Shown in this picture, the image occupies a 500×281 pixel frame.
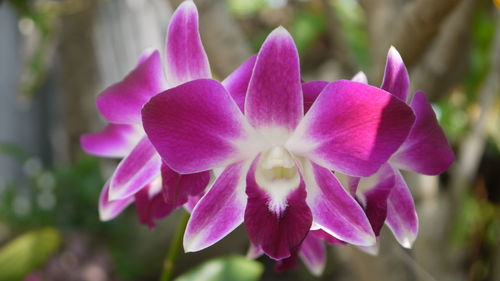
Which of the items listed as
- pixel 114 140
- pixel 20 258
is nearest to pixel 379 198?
pixel 114 140

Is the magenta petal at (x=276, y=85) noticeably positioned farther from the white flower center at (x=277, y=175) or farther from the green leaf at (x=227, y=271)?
the green leaf at (x=227, y=271)

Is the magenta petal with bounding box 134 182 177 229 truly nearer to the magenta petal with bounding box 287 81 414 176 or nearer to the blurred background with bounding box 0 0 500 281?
the magenta petal with bounding box 287 81 414 176

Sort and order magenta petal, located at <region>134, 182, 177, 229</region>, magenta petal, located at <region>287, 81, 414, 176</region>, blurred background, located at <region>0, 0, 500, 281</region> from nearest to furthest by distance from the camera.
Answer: magenta petal, located at <region>287, 81, 414, 176</region> < magenta petal, located at <region>134, 182, 177, 229</region> < blurred background, located at <region>0, 0, 500, 281</region>

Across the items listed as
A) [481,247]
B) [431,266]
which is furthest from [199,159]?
[481,247]

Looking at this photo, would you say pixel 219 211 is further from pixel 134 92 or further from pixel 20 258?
pixel 20 258

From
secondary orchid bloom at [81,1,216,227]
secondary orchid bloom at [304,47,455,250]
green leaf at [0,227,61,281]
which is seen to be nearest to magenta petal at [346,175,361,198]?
secondary orchid bloom at [304,47,455,250]

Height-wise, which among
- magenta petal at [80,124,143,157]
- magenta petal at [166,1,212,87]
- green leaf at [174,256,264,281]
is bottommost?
green leaf at [174,256,264,281]

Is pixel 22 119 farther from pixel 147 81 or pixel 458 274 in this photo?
pixel 147 81
